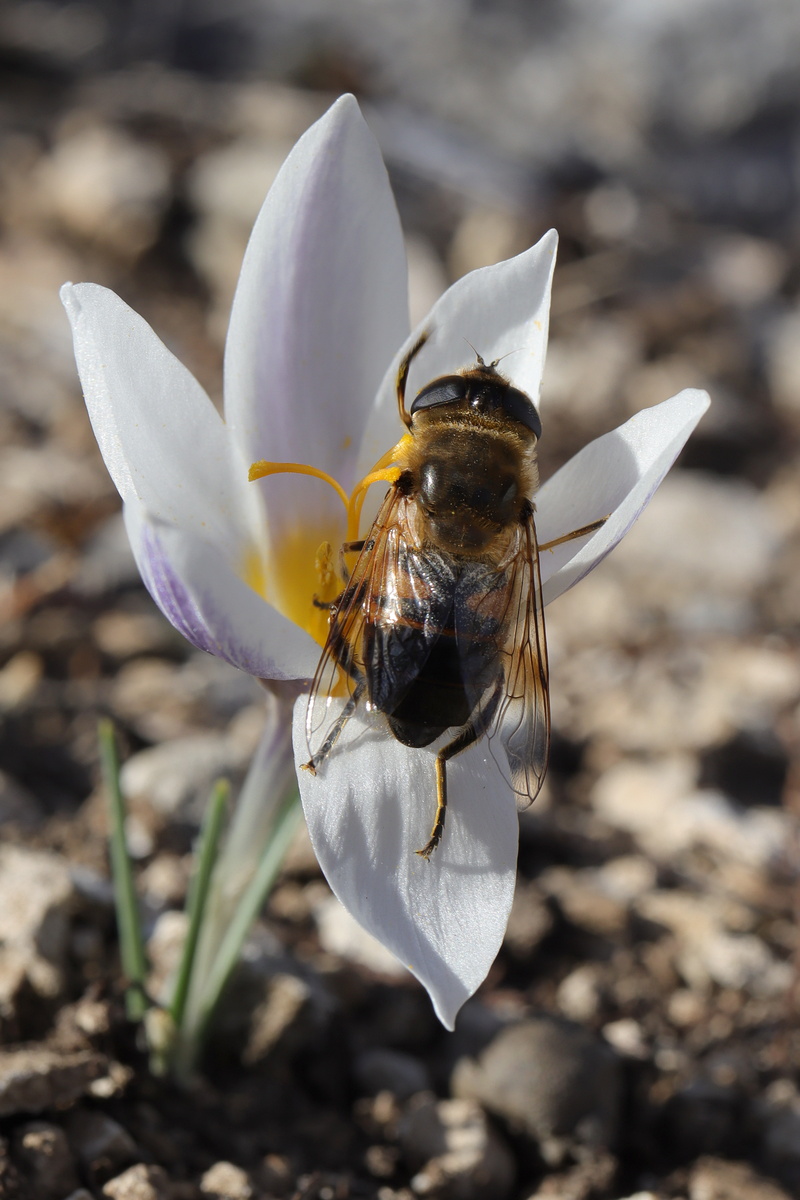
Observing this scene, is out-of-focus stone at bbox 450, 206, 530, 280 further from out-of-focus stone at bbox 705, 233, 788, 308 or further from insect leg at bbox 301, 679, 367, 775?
insect leg at bbox 301, 679, 367, 775

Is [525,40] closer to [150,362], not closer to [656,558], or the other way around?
[656,558]

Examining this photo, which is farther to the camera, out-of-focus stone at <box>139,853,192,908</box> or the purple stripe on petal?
out-of-focus stone at <box>139,853,192,908</box>

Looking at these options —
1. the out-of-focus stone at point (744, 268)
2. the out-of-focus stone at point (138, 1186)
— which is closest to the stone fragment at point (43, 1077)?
the out-of-focus stone at point (138, 1186)

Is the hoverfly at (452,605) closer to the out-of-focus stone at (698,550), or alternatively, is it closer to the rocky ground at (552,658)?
the rocky ground at (552,658)

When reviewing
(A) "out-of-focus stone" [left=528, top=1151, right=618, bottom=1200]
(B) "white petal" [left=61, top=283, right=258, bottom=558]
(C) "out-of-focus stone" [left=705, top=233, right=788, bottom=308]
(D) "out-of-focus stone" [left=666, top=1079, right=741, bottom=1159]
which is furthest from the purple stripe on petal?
(C) "out-of-focus stone" [left=705, top=233, right=788, bottom=308]

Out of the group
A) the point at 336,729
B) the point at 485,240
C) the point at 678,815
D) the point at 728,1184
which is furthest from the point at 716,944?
the point at 485,240
